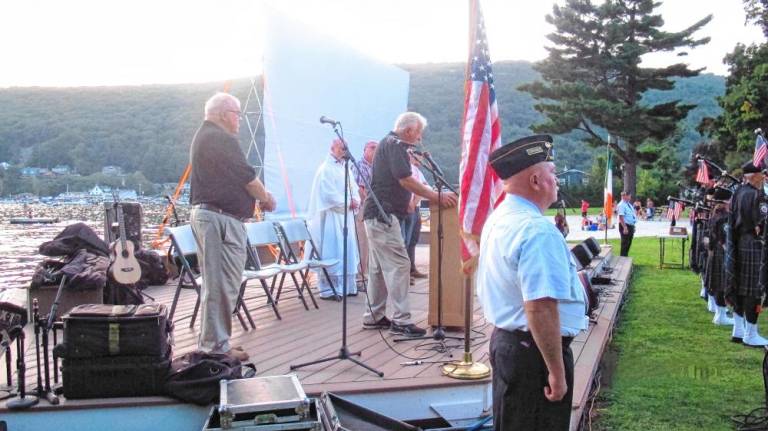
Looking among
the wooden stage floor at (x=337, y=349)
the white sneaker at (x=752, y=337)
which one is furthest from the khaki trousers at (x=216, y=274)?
the white sneaker at (x=752, y=337)

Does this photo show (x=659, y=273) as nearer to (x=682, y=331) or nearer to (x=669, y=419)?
(x=682, y=331)

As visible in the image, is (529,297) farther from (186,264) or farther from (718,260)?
(718,260)

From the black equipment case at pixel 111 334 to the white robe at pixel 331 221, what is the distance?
3.91 meters

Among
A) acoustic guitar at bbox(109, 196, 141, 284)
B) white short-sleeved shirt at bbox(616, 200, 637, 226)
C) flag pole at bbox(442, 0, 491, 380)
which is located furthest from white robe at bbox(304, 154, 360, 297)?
white short-sleeved shirt at bbox(616, 200, 637, 226)

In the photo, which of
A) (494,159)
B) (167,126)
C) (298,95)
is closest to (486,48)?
(494,159)

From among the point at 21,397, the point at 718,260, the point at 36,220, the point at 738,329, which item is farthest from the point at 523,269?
the point at 36,220

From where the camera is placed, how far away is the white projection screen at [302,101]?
9672 mm

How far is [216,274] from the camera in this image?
173 inches

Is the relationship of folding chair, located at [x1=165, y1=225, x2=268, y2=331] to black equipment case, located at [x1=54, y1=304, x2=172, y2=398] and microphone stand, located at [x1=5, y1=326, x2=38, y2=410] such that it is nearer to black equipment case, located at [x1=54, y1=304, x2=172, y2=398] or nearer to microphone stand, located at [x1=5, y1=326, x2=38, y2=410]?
black equipment case, located at [x1=54, y1=304, x2=172, y2=398]

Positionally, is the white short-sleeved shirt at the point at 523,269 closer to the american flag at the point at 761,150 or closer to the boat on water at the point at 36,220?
the american flag at the point at 761,150

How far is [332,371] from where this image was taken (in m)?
4.29

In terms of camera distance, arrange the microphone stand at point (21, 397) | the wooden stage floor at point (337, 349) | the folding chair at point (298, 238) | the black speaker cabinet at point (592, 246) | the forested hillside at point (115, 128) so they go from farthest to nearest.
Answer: the forested hillside at point (115, 128) → the black speaker cabinet at point (592, 246) → the folding chair at point (298, 238) → the wooden stage floor at point (337, 349) → the microphone stand at point (21, 397)

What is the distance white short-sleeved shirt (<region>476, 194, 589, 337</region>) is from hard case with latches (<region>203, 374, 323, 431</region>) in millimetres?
1180

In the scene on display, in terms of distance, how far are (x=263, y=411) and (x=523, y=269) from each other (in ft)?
5.22
